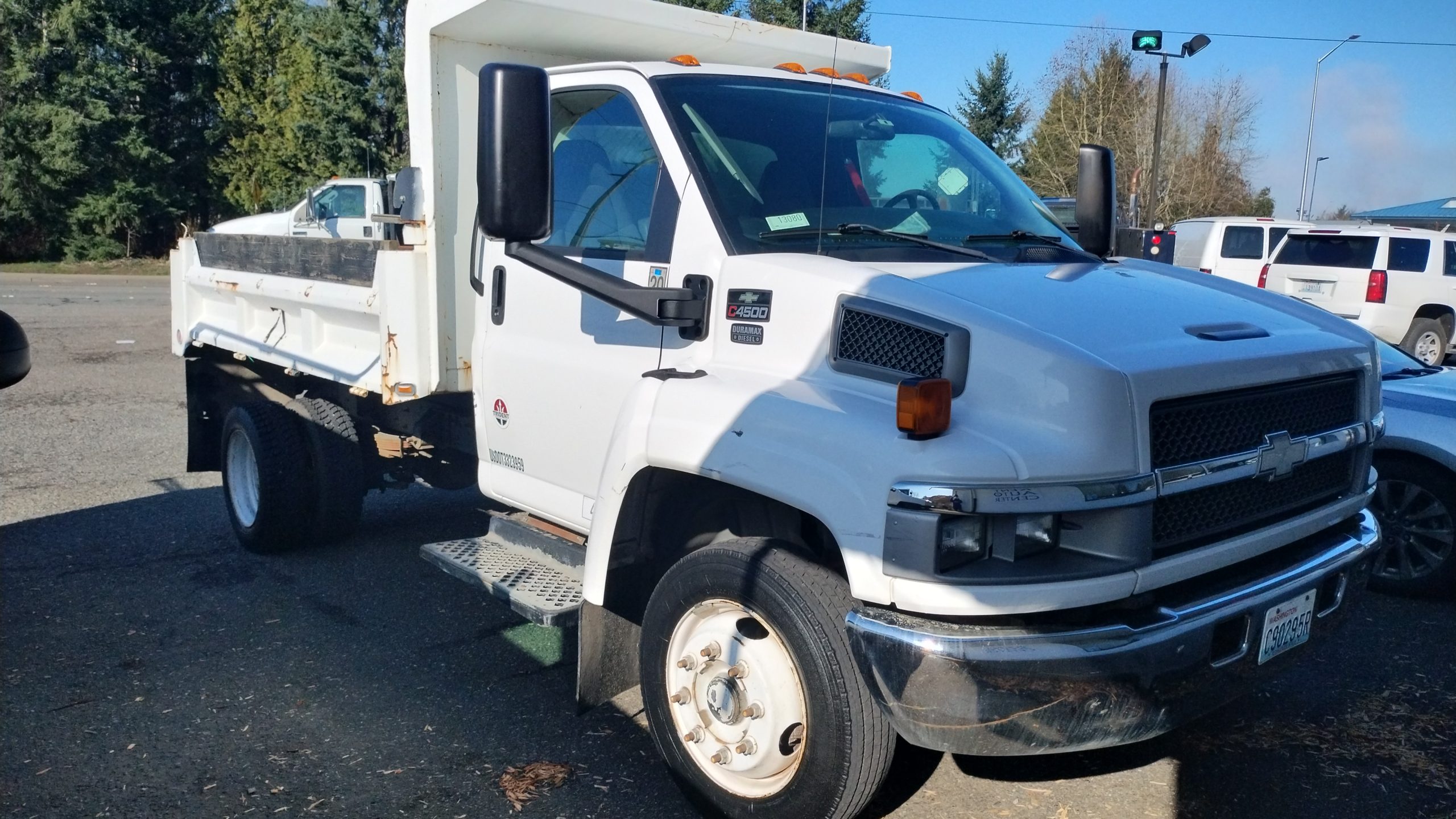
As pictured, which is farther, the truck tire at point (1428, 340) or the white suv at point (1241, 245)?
the white suv at point (1241, 245)

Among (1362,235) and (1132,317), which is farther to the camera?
(1362,235)

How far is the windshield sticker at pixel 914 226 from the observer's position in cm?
379

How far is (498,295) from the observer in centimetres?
441

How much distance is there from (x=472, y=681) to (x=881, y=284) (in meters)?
2.52

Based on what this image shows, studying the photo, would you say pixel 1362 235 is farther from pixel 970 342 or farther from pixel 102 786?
pixel 102 786

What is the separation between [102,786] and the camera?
12.4 feet

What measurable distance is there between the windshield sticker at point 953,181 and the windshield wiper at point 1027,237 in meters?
0.25

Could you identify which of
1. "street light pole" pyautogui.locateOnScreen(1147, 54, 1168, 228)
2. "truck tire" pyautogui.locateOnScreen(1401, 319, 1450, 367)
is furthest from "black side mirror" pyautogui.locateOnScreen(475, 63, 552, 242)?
"street light pole" pyautogui.locateOnScreen(1147, 54, 1168, 228)

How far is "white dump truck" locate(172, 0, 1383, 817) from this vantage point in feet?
9.07

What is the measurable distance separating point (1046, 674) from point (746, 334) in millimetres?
1292

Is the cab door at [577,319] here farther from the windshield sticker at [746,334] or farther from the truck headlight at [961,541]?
the truck headlight at [961,541]

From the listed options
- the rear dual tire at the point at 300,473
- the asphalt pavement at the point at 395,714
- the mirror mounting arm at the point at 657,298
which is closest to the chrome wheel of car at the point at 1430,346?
the asphalt pavement at the point at 395,714

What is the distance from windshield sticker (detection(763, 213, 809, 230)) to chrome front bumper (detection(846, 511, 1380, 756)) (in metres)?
1.32

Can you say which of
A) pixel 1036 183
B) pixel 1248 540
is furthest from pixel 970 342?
pixel 1036 183
